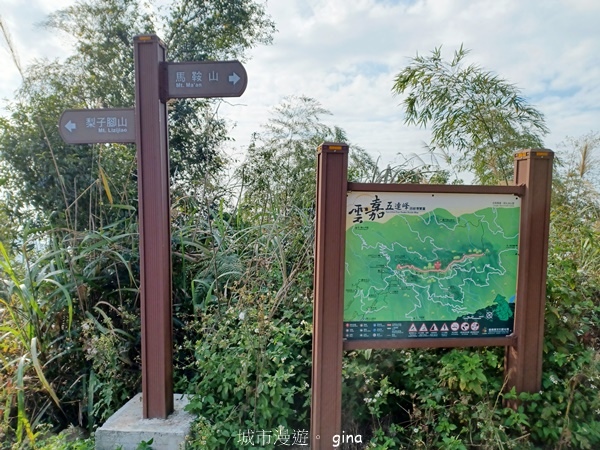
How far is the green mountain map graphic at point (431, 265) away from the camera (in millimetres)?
1872

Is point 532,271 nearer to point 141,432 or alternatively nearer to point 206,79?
point 206,79

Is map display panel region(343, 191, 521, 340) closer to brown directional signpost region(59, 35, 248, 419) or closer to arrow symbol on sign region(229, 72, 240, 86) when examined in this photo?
arrow symbol on sign region(229, 72, 240, 86)

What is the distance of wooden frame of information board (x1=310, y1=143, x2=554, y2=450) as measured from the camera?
1802 mm

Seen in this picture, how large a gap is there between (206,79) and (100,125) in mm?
623

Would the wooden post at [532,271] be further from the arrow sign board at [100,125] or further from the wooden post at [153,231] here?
the arrow sign board at [100,125]

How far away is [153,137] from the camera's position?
6.40ft

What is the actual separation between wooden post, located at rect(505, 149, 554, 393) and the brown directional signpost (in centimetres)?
161

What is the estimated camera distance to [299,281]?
2.57 m

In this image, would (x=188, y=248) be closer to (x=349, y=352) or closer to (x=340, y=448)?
(x=349, y=352)

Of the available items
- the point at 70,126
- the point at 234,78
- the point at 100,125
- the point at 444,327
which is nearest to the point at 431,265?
the point at 444,327

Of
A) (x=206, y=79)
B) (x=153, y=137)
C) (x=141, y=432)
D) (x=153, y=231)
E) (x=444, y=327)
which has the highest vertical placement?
(x=206, y=79)

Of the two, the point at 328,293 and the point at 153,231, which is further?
the point at 153,231

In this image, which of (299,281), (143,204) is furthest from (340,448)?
(143,204)

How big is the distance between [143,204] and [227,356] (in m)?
0.93
